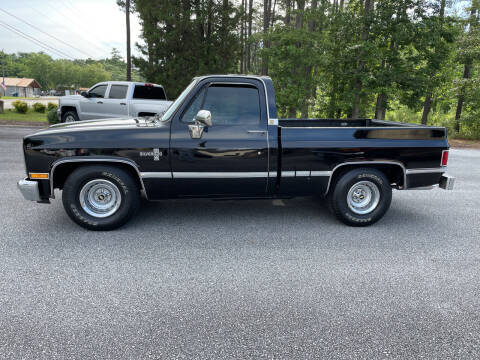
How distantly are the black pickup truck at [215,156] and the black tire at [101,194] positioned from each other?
0.01 meters

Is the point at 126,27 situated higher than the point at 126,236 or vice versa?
the point at 126,27

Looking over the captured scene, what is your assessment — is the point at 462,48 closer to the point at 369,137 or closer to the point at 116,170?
the point at 369,137

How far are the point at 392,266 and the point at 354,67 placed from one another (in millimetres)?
13866

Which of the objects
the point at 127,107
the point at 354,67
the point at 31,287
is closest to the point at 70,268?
the point at 31,287

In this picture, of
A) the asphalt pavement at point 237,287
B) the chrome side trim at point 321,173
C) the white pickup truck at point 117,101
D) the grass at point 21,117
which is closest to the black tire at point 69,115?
the white pickup truck at point 117,101

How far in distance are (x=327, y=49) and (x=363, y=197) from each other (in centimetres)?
1237

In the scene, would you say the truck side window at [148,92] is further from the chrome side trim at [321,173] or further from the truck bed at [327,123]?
the chrome side trim at [321,173]

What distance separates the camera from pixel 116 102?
12.9m

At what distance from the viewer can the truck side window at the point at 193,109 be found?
14.3 ft

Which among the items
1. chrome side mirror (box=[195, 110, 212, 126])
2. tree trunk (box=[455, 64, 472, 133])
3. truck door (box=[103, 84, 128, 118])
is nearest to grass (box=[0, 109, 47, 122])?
truck door (box=[103, 84, 128, 118])

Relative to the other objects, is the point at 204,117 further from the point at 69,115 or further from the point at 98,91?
the point at 69,115

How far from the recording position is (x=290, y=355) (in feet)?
7.54

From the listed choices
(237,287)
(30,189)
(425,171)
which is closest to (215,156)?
(237,287)

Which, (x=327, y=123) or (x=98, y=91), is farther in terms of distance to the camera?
(x=98, y=91)
